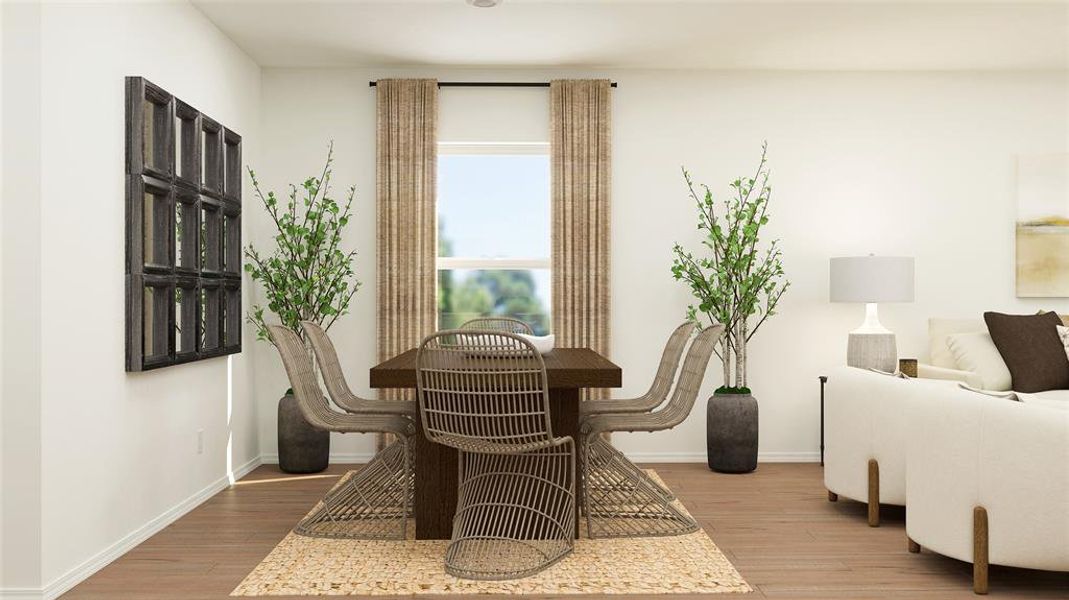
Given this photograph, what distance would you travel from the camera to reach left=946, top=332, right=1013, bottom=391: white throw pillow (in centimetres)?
528

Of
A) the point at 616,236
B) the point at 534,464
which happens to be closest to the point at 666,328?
the point at 616,236

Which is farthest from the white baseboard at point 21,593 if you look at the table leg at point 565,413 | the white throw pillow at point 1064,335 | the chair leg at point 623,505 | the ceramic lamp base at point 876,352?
the white throw pillow at point 1064,335

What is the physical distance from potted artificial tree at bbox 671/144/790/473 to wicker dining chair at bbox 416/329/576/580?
203 cm

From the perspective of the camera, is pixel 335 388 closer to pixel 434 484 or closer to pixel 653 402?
pixel 434 484

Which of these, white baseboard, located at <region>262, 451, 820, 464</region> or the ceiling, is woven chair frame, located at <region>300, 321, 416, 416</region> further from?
the ceiling

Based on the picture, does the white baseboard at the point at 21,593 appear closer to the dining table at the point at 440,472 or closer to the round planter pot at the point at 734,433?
the dining table at the point at 440,472

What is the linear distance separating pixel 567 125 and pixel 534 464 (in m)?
2.88

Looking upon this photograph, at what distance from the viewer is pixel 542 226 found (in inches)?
242

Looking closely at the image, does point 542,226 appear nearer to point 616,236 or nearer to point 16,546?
point 616,236

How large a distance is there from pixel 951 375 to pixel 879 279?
721 mm

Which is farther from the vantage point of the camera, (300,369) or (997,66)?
(997,66)

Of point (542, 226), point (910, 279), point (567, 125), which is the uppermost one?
point (567, 125)

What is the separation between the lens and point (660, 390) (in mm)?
4262

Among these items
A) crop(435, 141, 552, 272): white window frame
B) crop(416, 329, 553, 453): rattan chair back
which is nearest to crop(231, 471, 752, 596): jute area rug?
crop(416, 329, 553, 453): rattan chair back
